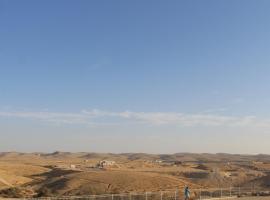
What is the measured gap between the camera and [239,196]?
139ft

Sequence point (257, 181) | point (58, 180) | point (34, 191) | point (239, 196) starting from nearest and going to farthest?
point (239, 196) → point (34, 191) → point (58, 180) → point (257, 181)

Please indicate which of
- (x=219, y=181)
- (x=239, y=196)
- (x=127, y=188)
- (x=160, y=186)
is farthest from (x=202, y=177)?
(x=239, y=196)

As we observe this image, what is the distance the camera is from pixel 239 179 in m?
72.3

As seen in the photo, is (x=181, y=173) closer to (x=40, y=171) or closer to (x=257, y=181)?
(x=257, y=181)

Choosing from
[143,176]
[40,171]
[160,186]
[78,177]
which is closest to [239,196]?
[160,186]

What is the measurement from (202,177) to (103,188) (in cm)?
2177

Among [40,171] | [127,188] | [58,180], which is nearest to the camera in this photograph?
[127,188]

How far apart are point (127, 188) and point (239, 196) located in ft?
54.6

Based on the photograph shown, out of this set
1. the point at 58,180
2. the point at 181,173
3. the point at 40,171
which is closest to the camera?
the point at 58,180

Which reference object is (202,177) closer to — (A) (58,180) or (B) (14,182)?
(A) (58,180)

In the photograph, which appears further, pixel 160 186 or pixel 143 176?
pixel 143 176

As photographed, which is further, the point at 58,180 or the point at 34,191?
the point at 58,180

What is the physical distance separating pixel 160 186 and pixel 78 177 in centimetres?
1217

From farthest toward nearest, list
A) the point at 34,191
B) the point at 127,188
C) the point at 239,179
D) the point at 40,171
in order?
1. the point at 40,171
2. the point at 239,179
3. the point at 127,188
4. the point at 34,191
